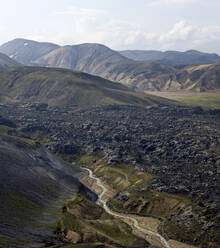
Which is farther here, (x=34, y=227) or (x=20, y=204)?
(x=20, y=204)


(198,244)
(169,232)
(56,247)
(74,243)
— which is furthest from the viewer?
(169,232)

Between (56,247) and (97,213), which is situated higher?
(56,247)

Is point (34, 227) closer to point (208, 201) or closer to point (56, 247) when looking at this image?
point (56, 247)

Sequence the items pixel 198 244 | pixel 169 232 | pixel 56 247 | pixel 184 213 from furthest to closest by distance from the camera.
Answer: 1. pixel 184 213
2. pixel 169 232
3. pixel 198 244
4. pixel 56 247

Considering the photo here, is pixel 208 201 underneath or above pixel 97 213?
above

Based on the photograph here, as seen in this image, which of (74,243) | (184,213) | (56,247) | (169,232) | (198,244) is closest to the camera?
(56,247)

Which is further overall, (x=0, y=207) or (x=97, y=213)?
(x=97, y=213)

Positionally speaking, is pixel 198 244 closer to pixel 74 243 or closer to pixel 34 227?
pixel 74 243

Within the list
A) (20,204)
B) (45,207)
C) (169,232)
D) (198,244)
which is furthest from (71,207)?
(198,244)

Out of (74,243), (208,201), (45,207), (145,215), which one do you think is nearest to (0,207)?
(45,207)
